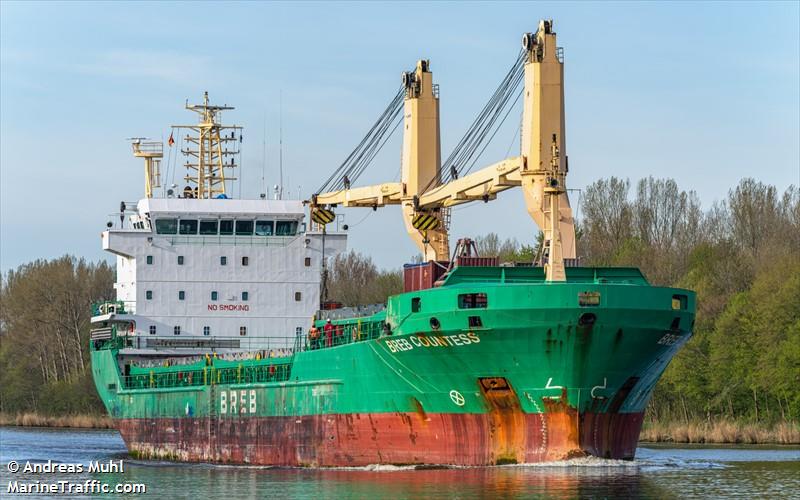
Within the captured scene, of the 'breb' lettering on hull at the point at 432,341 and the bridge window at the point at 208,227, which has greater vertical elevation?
the bridge window at the point at 208,227

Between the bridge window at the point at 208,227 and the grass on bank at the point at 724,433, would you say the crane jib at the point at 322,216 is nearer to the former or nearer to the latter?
the bridge window at the point at 208,227

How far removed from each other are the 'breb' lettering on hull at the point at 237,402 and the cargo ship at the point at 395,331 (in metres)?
0.05

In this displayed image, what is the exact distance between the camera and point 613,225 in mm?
71938

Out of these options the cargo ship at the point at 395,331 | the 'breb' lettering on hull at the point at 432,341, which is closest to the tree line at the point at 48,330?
the cargo ship at the point at 395,331

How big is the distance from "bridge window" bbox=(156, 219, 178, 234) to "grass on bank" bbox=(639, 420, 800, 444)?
55.4 feet

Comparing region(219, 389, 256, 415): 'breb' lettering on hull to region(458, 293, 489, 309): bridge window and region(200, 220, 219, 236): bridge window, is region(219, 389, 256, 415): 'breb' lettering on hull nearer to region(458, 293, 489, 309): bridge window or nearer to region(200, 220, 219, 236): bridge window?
region(200, 220, 219, 236): bridge window

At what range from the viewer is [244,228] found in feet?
153

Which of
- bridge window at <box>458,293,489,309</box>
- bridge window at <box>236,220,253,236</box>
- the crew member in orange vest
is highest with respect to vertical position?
bridge window at <box>236,220,253,236</box>

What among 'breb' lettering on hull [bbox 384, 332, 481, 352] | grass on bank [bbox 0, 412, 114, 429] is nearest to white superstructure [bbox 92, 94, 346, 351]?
'breb' lettering on hull [bbox 384, 332, 481, 352]

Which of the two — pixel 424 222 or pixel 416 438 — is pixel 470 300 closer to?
pixel 416 438

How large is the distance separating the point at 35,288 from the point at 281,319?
39.0 meters

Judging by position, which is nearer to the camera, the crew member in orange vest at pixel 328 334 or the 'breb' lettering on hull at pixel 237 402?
the crew member in orange vest at pixel 328 334

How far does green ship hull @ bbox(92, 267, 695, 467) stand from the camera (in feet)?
107

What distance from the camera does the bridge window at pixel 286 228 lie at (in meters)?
46.7
